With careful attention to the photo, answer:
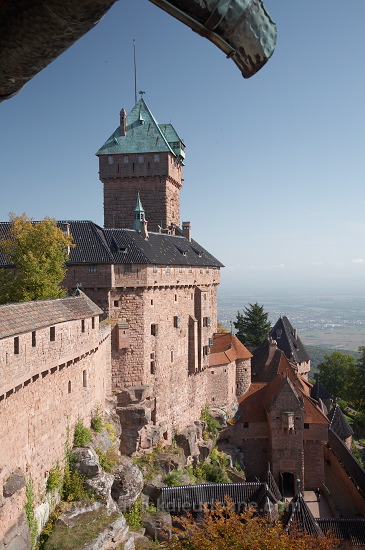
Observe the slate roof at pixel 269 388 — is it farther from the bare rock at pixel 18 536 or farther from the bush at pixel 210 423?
the bare rock at pixel 18 536

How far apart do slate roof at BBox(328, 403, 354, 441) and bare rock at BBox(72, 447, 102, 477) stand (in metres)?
26.2

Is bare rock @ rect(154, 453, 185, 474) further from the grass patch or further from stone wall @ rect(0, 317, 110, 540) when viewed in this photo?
the grass patch

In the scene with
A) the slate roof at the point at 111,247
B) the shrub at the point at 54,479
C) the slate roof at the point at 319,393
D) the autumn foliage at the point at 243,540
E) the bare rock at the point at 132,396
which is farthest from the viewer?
the slate roof at the point at 319,393

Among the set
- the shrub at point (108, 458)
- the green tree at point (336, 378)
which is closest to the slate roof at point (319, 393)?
the green tree at point (336, 378)

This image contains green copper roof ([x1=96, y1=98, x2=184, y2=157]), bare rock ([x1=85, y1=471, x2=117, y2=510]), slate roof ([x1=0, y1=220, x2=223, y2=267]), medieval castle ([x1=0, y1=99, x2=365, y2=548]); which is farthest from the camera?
green copper roof ([x1=96, y1=98, x2=184, y2=157])

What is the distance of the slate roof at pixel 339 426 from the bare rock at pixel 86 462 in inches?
1032

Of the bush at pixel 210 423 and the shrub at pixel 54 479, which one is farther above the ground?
the shrub at pixel 54 479

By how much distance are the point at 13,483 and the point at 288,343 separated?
1534 inches

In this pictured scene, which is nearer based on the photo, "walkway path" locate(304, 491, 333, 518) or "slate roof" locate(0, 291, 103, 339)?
"slate roof" locate(0, 291, 103, 339)

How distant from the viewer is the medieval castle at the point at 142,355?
13645 mm

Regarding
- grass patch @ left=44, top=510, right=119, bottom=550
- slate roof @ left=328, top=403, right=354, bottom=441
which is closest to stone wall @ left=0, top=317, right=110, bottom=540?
grass patch @ left=44, top=510, right=119, bottom=550

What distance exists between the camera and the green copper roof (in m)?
37.6

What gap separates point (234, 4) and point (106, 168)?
3723 cm

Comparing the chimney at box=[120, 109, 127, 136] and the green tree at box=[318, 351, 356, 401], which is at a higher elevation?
the chimney at box=[120, 109, 127, 136]
